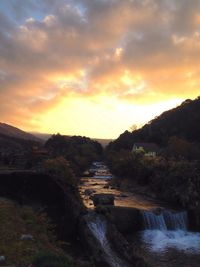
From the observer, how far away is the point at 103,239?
17703 mm

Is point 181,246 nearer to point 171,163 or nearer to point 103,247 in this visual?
point 103,247

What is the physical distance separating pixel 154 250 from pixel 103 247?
10742 mm

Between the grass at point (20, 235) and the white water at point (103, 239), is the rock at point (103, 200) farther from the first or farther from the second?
the grass at point (20, 235)

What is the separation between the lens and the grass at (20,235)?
978cm

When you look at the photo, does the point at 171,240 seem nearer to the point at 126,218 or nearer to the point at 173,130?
the point at 126,218

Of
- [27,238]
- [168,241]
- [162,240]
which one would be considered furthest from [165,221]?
[27,238]

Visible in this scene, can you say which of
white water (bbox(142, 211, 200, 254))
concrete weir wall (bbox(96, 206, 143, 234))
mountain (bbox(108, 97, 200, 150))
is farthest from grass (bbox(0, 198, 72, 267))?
mountain (bbox(108, 97, 200, 150))

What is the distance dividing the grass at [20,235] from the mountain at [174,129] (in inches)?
4034

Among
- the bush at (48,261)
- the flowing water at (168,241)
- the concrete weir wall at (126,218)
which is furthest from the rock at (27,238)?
the concrete weir wall at (126,218)

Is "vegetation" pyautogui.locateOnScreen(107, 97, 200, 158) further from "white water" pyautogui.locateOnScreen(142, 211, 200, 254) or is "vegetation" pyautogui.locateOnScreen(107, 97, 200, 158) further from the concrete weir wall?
the concrete weir wall

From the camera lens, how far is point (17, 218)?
14383mm

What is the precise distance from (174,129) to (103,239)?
112 metres

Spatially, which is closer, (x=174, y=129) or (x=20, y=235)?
(x=20, y=235)

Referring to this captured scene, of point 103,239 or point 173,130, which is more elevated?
point 173,130
